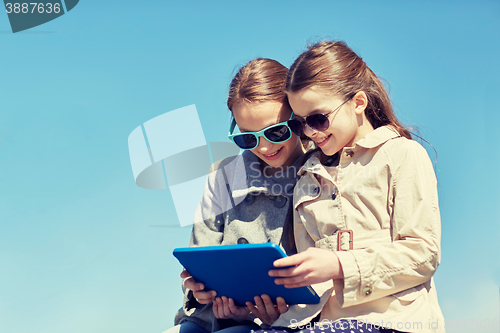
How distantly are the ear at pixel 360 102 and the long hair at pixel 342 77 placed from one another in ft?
0.11

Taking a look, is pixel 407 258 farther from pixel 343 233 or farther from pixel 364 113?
pixel 364 113

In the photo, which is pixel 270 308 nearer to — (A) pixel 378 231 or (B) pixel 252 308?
(B) pixel 252 308

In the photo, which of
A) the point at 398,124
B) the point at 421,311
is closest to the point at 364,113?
the point at 398,124

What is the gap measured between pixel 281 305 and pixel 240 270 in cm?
40

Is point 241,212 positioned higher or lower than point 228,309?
higher

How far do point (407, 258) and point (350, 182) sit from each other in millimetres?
556

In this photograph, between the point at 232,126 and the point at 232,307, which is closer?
the point at 232,307

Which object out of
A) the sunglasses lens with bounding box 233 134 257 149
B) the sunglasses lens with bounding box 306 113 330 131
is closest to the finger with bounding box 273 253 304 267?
the sunglasses lens with bounding box 306 113 330 131

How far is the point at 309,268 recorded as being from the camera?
2.11 metres

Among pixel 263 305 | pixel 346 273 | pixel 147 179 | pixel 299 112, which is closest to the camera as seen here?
pixel 346 273

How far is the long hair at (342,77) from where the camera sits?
8.91 feet

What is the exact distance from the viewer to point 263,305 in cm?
259

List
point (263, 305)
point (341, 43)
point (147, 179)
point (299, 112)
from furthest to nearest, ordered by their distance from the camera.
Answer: point (147, 179), point (341, 43), point (299, 112), point (263, 305)

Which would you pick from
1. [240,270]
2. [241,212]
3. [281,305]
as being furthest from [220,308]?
[241,212]
